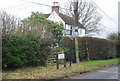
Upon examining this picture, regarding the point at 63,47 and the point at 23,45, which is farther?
the point at 63,47

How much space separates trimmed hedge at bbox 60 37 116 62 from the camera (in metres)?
23.5

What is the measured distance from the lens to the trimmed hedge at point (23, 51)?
13.5 m

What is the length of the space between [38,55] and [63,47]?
6.55 meters

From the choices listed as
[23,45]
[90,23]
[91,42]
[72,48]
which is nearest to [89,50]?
[91,42]

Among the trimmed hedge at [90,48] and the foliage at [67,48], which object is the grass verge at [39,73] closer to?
the trimmed hedge at [90,48]

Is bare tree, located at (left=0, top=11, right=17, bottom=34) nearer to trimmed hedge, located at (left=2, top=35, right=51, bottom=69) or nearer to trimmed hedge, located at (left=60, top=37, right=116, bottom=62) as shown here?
trimmed hedge, located at (left=2, top=35, right=51, bottom=69)

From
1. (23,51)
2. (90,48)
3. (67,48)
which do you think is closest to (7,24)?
(23,51)

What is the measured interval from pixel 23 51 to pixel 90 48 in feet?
47.1

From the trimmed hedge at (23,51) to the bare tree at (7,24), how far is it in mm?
666

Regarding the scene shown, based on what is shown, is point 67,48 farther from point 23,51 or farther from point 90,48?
point 23,51

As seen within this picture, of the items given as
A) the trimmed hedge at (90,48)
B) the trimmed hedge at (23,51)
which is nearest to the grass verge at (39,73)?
the trimmed hedge at (23,51)

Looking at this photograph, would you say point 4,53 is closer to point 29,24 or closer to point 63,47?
point 29,24

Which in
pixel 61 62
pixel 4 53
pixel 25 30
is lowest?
pixel 61 62

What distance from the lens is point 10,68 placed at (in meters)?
14.5
